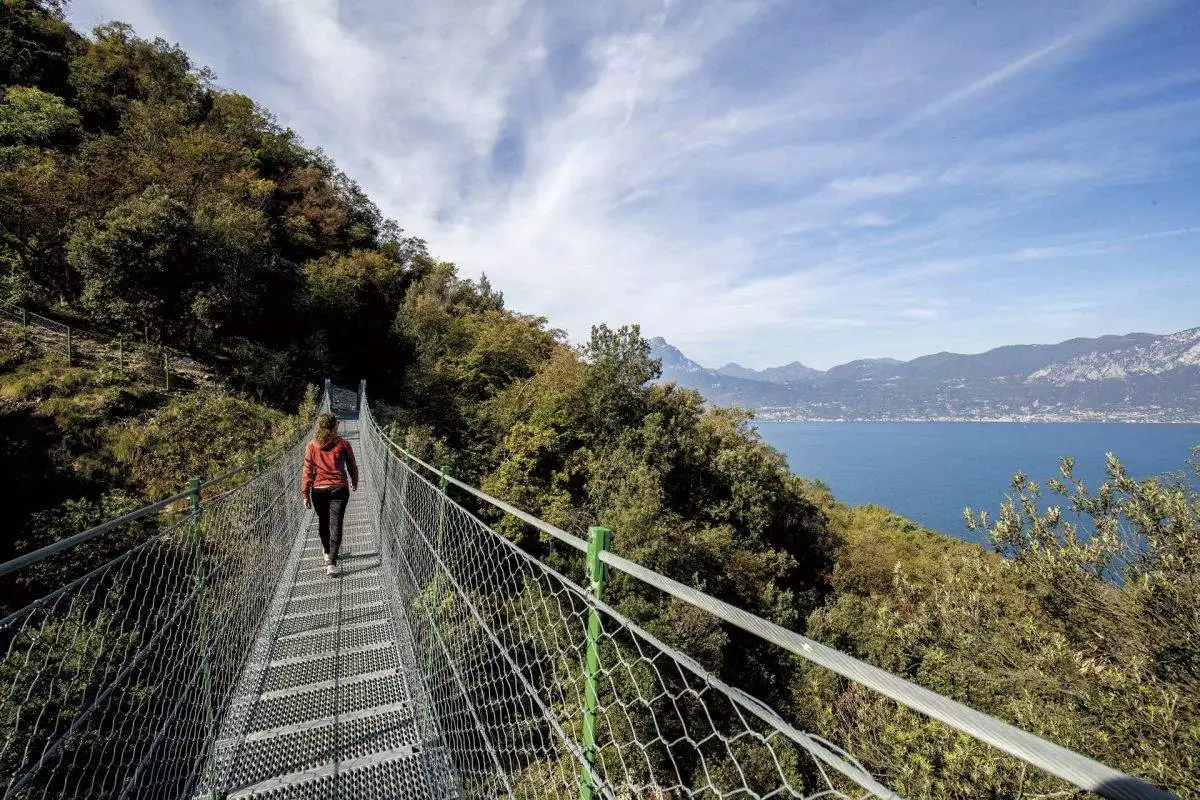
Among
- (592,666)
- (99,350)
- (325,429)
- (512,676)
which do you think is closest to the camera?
(592,666)

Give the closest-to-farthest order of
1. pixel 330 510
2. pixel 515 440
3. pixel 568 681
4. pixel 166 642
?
1. pixel 568 681
2. pixel 166 642
3. pixel 330 510
4. pixel 515 440

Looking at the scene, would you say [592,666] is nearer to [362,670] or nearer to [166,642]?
[166,642]

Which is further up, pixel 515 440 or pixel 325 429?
pixel 325 429

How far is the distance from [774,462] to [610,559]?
22.5 m

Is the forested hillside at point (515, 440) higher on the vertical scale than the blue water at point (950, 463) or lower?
higher

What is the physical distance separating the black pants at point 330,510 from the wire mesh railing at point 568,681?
0.49 m

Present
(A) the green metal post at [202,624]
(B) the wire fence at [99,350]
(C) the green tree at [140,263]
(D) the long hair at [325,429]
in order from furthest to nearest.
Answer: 1. (B) the wire fence at [99,350]
2. (C) the green tree at [140,263]
3. (D) the long hair at [325,429]
4. (A) the green metal post at [202,624]

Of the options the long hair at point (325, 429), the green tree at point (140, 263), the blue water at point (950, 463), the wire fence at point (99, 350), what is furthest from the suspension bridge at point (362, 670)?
the blue water at point (950, 463)

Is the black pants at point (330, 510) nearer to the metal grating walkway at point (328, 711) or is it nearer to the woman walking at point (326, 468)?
the woman walking at point (326, 468)

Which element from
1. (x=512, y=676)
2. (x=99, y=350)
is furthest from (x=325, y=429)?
(x=99, y=350)

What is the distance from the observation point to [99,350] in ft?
45.1

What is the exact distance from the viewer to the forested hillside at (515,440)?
23.8 feet

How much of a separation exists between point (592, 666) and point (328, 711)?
8.71 ft

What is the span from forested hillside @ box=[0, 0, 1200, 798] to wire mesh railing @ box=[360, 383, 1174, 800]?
7.85ft
